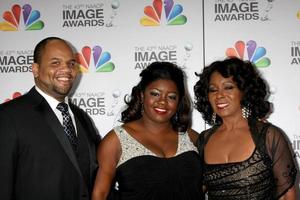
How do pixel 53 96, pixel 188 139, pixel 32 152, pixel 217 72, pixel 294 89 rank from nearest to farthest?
pixel 32 152 → pixel 53 96 → pixel 217 72 → pixel 188 139 → pixel 294 89

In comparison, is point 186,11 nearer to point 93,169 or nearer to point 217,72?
point 217,72

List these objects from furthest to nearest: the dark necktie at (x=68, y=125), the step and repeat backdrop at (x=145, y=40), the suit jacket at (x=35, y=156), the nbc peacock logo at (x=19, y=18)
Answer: the nbc peacock logo at (x=19, y=18) < the step and repeat backdrop at (x=145, y=40) < the dark necktie at (x=68, y=125) < the suit jacket at (x=35, y=156)

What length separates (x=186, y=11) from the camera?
3.12m

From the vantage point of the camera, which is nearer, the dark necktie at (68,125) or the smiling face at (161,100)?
the dark necktie at (68,125)

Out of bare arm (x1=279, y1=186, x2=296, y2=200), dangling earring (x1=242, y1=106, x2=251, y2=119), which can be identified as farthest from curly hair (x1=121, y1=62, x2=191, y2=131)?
bare arm (x1=279, y1=186, x2=296, y2=200)

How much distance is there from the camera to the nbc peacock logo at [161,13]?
3121mm

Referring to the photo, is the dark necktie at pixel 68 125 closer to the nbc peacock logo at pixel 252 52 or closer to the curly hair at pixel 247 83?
the curly hair at pixel 247 83

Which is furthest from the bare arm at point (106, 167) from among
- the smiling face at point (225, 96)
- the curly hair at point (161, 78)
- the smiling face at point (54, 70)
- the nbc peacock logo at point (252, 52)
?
the nbc peacock logo at point (252, 52)

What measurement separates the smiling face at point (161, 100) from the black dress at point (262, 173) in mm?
514

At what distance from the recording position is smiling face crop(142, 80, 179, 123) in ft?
7.91

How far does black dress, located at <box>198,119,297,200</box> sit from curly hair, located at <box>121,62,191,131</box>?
0.55m

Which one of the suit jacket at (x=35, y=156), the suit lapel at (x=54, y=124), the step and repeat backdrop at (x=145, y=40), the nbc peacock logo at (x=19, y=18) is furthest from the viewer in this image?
the nbc peacock logo at (x=19, y=18)

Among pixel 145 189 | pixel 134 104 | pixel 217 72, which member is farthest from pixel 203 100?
pixel 145 189

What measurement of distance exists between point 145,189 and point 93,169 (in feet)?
1.14
